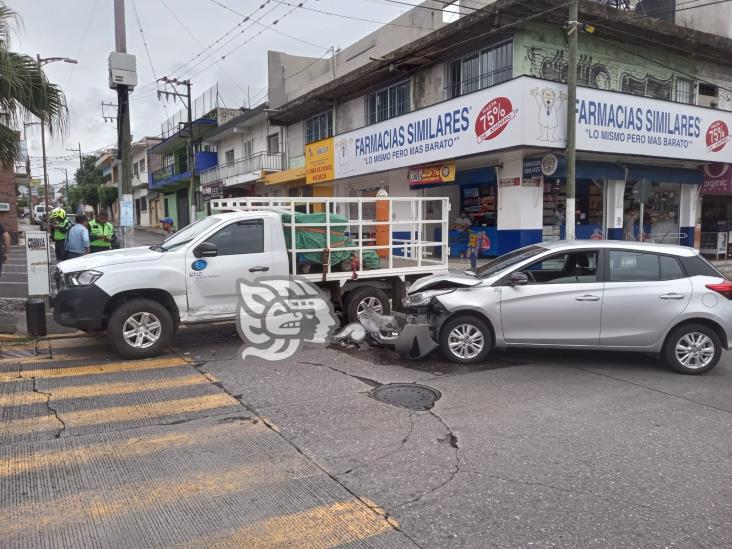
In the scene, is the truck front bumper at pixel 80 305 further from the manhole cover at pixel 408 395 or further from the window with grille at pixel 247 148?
the window with grille at pixel 247 148

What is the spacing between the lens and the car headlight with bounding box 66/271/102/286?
695cm

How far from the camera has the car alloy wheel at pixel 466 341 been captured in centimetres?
707

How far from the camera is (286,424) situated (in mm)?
4969

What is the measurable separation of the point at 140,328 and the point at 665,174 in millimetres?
17931

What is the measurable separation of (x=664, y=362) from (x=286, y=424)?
5170 mm

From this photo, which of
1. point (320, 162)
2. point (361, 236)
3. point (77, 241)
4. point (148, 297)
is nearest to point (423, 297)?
point (361, 236)

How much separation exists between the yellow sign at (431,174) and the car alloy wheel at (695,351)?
10.7 metres

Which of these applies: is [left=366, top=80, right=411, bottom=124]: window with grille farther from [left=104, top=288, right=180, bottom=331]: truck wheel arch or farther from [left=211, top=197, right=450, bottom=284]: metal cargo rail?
[left=104, top=288, right=180, bottom=331]: truck wheel arch

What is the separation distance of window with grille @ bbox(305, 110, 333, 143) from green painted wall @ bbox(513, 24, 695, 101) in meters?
11.2

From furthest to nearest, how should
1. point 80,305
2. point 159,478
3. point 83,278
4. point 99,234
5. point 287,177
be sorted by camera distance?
1. point 287,177
2. point 99,234
3. point 83,278
4. point 80,305
5. point 159,478

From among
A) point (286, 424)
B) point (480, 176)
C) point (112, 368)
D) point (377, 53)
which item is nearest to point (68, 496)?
point (286, 424)

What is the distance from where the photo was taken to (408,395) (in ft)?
19.3

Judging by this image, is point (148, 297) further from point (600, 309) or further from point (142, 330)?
point (600, 309)

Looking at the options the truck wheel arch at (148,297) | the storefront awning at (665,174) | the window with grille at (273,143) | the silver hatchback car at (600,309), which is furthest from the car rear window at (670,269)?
the window with grille at (273,143)
